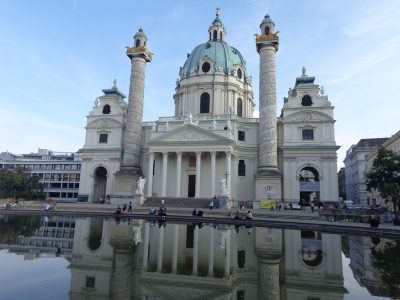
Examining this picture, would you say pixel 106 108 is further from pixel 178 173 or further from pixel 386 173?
pixel 386 173

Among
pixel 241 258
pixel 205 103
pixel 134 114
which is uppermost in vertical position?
pixel 205 103

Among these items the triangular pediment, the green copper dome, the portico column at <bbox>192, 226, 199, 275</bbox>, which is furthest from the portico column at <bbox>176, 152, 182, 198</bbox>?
the portico column at <bbox>192, 226, 199, 275</bbox>

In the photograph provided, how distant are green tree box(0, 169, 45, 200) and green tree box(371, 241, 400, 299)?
199 feet

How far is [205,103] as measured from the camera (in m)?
55.9

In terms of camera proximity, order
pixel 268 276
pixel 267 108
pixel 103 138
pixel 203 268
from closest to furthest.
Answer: pixel 268 276 → pixel 203 268 → pixel 267 108 → pixel 103 138

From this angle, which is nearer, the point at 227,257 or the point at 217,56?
the point at 227,257

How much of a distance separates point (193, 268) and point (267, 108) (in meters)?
36.6

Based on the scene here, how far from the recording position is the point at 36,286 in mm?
7711

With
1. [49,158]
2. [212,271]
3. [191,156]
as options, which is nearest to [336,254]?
[212,271]

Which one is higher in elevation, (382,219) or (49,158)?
(49,158)

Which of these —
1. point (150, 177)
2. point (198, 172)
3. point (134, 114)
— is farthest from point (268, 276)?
point (134, 114)

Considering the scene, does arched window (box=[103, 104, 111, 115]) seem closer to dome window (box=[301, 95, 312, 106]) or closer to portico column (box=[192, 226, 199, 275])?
dome window (box=[301, 95, 312, 106])

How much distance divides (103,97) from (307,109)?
1311 inches

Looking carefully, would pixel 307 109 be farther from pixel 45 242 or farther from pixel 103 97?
pixel 45 242
